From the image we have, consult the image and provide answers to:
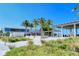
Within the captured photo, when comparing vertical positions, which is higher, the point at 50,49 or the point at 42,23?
the point at 42,23

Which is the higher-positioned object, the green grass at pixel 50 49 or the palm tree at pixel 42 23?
the palm tree at pixel 42 23

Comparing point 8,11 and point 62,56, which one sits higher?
point 8,11

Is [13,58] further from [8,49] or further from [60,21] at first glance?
[60,21]

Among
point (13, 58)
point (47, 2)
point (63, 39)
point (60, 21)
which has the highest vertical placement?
point (47, 2)

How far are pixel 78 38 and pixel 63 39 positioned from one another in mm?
269

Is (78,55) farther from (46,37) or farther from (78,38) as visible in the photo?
(46,37)

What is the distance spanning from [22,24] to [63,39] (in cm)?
78

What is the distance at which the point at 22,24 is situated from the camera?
5262 millimetres

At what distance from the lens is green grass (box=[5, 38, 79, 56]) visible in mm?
5184

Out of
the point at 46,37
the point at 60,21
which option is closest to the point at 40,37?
the point at 46,37

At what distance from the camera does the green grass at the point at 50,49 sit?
17.0 ft

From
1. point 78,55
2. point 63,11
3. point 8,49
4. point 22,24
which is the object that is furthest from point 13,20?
point 78,55

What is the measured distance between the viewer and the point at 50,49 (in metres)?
5.23

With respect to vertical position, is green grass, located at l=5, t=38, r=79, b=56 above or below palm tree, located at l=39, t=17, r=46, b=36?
below
